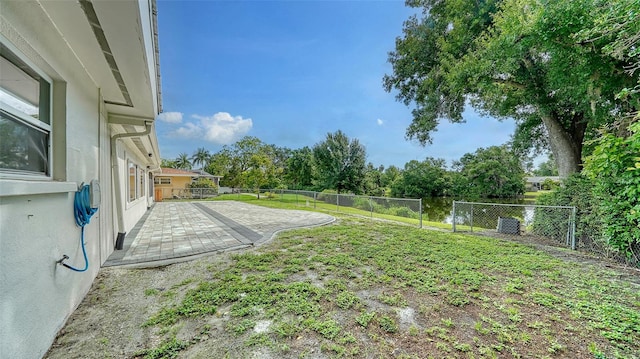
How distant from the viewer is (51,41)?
2.03 meters

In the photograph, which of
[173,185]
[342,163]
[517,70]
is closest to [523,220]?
[517,70]

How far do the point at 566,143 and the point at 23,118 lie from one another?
11396 mm

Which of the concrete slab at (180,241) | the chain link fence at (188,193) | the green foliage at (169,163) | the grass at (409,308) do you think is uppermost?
the green foliage at (169,163)

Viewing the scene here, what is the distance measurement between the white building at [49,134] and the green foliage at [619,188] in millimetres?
6390

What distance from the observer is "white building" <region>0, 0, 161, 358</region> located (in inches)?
59.7

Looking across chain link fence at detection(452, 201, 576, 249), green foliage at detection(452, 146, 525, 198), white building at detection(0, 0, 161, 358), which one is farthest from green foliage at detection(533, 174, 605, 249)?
green foliage at detection(452, 146, 525, 198)

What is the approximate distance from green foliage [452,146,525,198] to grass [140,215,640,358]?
1103 inches

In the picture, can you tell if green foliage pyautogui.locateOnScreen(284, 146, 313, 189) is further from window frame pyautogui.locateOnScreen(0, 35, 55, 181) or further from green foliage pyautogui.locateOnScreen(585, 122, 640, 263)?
window frame pyautogui.locateOnScreen(0, 35, 55, 181)

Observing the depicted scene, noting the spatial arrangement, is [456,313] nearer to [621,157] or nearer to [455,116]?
[621,157]

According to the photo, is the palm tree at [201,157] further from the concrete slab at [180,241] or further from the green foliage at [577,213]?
the green foliage at [577,213]

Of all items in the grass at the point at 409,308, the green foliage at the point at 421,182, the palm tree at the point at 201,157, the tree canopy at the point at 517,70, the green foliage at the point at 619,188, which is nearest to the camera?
the grass at the point at 409,308

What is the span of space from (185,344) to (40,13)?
2.88 metres

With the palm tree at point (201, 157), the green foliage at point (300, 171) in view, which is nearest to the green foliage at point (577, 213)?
the green foliage at point (300, 171)

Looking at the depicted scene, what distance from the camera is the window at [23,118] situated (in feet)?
5.22
